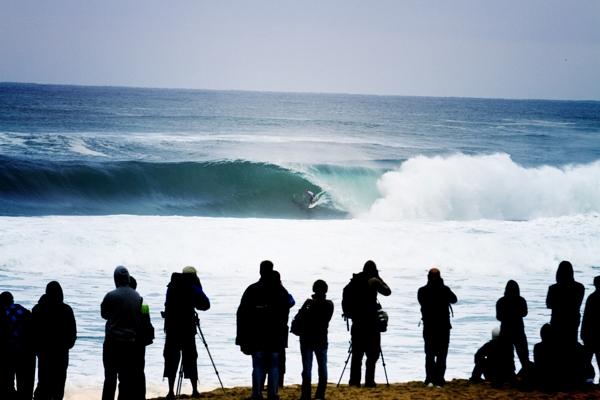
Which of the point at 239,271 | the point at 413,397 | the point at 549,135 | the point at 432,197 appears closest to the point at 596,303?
the point at 413,397

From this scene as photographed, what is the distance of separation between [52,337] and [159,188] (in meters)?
28.4

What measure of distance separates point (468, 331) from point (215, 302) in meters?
4.18

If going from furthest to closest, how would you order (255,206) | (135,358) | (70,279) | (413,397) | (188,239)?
(255,206) < (188,239) < (70,279) < (413,397) < (135,358)

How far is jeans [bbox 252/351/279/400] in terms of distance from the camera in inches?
304

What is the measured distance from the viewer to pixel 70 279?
53.3ft

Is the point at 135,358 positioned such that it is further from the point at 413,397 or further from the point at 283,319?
the point at 413,397

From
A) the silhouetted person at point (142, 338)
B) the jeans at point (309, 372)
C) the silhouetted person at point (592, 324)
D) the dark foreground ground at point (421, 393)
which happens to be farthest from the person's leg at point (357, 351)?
the silhouetted person at point (142, 338)

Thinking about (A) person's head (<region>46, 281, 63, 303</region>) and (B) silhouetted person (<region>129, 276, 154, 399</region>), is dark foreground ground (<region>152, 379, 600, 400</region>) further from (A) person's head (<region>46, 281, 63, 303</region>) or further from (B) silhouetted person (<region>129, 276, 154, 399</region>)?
(A) person's head (<region>46, 281, 63, 303</region>)

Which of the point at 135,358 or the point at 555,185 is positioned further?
the point at 555,185

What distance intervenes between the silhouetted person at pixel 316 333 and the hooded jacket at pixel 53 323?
204 cm

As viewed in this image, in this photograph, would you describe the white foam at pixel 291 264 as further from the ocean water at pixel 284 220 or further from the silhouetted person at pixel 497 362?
the silhouetted person at pixel 497 362

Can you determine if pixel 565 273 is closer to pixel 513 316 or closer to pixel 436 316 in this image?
pixel 513 316

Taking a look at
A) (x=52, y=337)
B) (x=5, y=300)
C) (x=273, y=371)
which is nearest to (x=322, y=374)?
(x=273, y=371)

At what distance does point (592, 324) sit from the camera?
8.46 m
